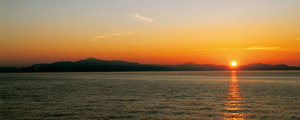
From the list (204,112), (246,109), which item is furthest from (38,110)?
(246,109)

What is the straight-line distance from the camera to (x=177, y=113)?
3222cm

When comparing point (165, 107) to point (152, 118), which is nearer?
point (152, 118)

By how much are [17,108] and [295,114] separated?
34.2 meters

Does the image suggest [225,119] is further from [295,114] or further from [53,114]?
[53,114]

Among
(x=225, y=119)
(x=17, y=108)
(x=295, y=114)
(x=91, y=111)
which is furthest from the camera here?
(x=17, y=108)

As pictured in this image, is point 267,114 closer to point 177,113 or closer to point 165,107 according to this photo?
point 177,113

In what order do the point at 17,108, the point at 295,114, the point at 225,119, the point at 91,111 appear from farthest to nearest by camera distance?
1. the point at 17,108
2. the point at 91,111
3. the point at 295,114
4. the point at 225,119

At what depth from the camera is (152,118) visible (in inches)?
1168

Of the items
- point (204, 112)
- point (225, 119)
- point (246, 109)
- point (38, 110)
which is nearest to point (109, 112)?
point (38, 110)

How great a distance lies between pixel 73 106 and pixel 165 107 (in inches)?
497

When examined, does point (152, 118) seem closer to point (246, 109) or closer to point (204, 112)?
point (204, 112)

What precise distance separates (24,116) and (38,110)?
12.5 ft

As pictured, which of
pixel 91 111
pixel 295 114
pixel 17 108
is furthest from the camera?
pixel 17 108

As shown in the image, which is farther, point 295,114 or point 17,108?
point 17,108
